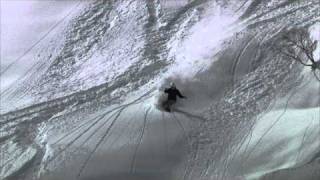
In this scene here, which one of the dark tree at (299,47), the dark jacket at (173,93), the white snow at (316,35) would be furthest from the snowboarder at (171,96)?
the white snow at (316,35)

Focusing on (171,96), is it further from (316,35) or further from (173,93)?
(316,35)

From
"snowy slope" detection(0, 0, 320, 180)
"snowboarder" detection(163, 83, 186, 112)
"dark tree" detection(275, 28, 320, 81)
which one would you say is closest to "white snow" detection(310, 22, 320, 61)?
"dark tree" detection(275, 28, 320, 81)

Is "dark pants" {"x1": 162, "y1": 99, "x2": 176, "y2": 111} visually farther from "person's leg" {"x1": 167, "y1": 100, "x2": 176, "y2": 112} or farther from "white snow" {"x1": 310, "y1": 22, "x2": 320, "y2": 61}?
"white snow" {"x1": 310, "y1": 22, "x2": 320, "y2": 61}

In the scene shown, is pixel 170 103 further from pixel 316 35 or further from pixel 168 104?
pixel 316 35

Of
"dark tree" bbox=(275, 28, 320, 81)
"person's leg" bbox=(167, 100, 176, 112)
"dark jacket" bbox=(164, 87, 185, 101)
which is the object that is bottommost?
"dark tree" bbox=(275, 28, 320, 81)

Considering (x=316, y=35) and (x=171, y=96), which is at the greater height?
(x=171, y=96)

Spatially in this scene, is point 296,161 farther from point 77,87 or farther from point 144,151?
point 77,87

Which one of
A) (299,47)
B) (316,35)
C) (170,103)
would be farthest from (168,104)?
(316,35)

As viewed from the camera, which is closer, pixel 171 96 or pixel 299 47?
pixel 171 96
